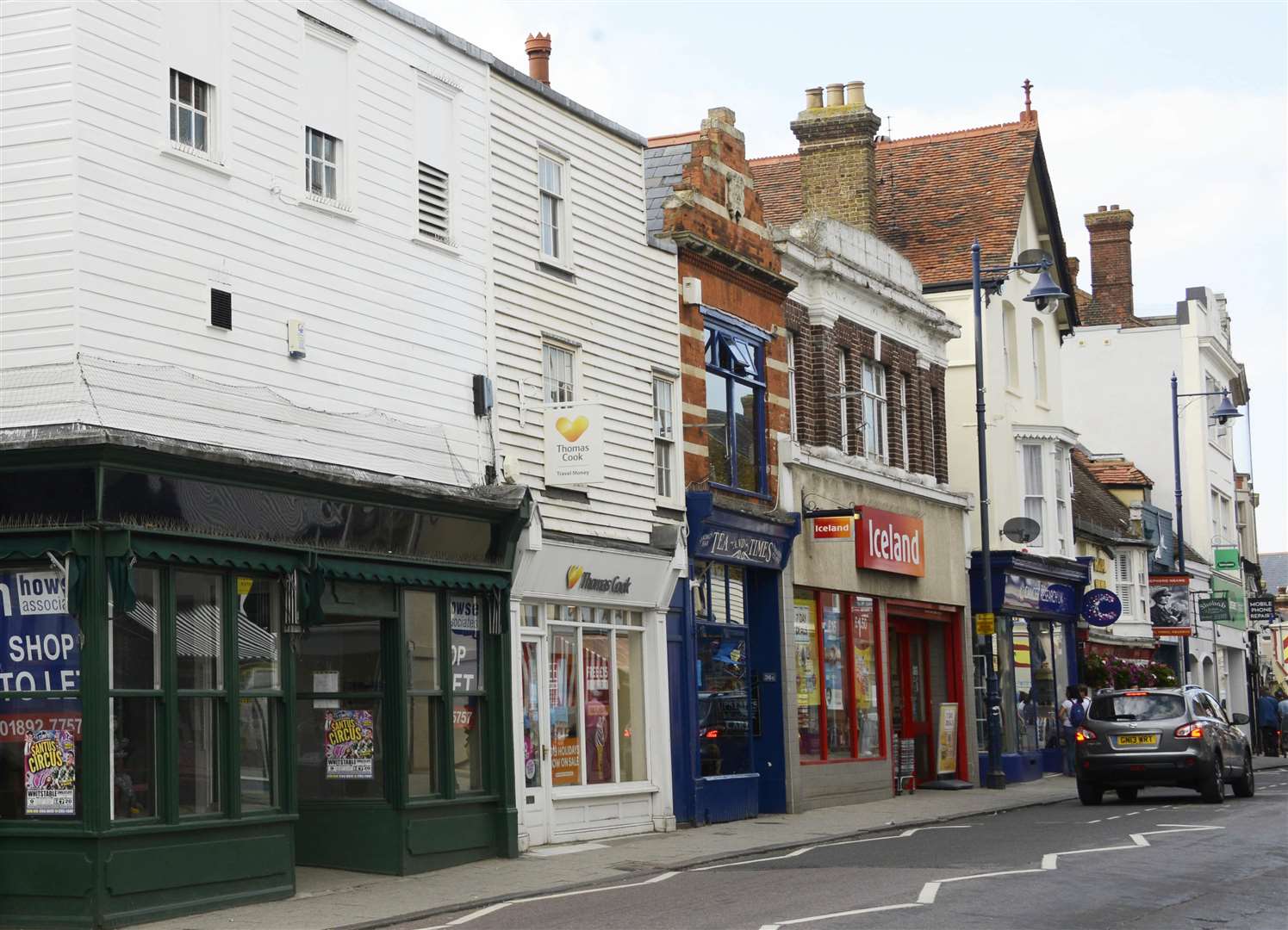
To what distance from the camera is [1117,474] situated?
5125cm

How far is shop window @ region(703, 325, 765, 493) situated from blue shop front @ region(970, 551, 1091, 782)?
27.2 feet

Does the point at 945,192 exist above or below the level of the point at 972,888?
above

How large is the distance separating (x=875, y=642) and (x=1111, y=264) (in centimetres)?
3381

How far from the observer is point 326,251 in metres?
17.3

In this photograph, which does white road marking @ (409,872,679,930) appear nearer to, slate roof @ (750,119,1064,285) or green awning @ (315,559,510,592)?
green awning @ (315,559,510,592)

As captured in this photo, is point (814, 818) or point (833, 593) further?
point (833, 593)

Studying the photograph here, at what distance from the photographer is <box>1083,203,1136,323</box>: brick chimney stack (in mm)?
58531

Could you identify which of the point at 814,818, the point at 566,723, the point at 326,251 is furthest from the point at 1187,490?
the point at 326,251

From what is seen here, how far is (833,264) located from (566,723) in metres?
10.2

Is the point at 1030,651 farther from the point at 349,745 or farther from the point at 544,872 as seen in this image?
the point at 349,745

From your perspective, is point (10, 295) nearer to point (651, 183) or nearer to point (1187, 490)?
point (651, 183)

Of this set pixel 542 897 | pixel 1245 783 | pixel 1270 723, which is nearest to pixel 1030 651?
pixel 1245 783

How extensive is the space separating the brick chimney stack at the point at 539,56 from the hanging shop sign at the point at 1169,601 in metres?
28.8

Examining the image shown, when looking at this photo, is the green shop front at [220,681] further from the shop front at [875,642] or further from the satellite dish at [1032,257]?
the satellite dish at [1032,257]
